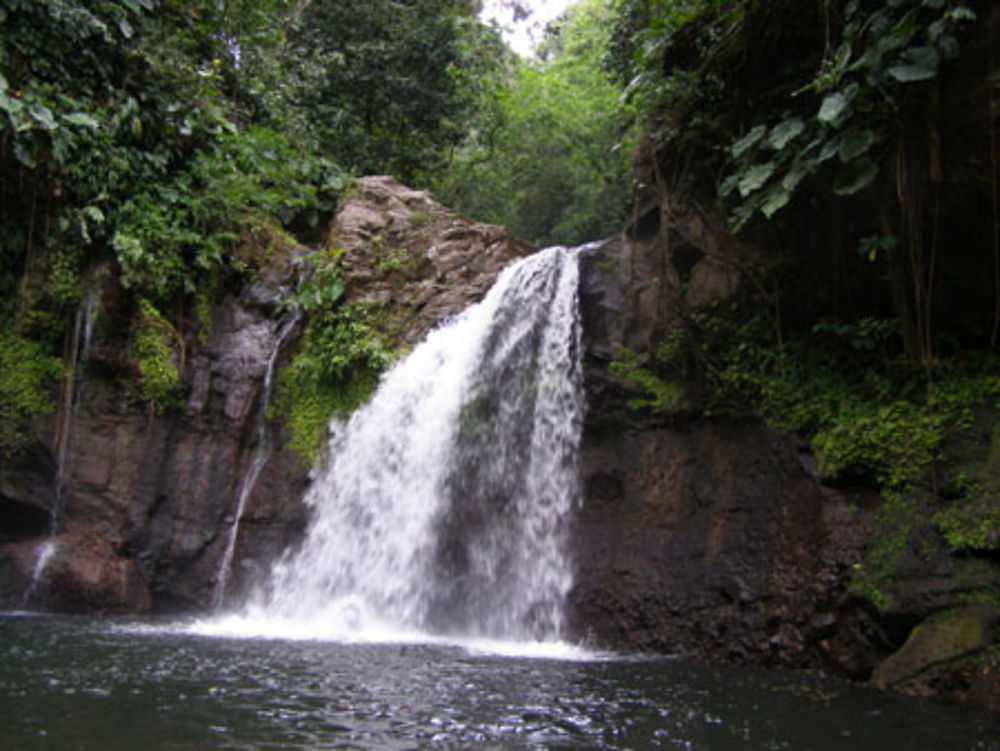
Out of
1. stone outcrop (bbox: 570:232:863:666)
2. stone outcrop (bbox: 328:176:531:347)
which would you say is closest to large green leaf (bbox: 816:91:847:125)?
stone outcrop (bbox: 570:232:863:666)

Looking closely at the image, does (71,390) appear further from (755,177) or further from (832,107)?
(832,107)

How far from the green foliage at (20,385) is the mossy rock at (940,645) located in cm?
946

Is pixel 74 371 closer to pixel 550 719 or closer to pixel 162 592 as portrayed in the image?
pixel 162 592

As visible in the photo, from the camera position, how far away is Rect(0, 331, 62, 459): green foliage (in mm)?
9750

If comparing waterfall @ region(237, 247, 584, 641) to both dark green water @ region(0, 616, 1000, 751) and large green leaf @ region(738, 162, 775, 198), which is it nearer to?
dark green water @ region(0, 616, 1000, 751)

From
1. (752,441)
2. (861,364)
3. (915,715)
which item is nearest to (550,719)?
(915,715)

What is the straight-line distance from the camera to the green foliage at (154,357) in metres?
10.2

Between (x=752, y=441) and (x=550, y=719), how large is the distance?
13.0 ft

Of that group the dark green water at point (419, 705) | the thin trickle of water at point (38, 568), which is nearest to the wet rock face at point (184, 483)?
the thin trickle of water at point (38, 568)

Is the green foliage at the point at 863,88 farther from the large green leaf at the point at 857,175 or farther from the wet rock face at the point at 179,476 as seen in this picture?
the wet rock face at the point at 179,476

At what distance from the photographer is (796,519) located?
22.7ft

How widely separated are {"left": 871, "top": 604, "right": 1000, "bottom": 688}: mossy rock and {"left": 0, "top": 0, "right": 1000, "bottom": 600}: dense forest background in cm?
47

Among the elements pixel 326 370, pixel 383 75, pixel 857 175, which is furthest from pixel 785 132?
pixel 383 75

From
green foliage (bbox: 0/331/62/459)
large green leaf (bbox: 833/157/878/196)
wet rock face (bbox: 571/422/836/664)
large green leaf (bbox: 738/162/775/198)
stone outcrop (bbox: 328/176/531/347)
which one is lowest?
wet rock face (bbox: 571/422/836/664)
